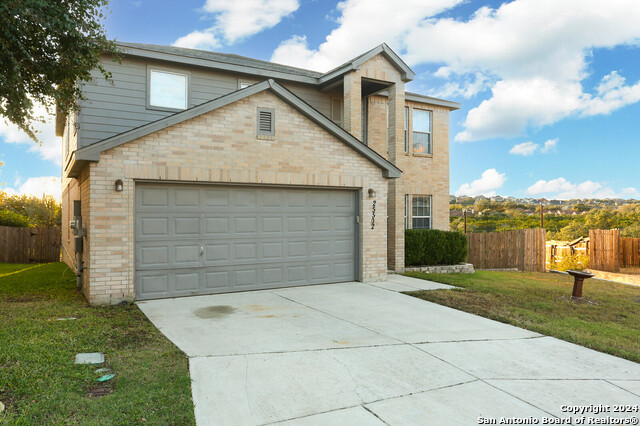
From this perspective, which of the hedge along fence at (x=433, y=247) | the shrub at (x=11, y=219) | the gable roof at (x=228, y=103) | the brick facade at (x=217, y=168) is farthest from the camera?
the shrub at (x=11, y=219)

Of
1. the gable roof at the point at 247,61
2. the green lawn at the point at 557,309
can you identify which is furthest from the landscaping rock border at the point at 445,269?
the gable roof at the point at 247,61

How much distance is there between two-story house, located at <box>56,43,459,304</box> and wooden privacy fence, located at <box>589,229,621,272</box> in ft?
37.4

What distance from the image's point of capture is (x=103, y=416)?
379cm

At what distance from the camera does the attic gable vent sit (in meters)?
10.1

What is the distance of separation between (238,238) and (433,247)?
7717 millimetres

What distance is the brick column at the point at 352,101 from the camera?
13.7m

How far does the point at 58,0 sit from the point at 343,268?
8.51m

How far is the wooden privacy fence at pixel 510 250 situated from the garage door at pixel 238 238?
9744 mm

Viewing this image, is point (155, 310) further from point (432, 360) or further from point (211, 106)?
point (432, 360)

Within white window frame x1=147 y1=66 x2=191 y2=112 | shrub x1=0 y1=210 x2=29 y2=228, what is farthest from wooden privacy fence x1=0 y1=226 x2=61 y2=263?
white window frame x1=147 y1=66 x2=191 y2=112

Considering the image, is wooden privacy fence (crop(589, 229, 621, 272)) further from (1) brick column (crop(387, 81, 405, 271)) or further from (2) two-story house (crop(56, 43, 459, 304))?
(2) two-story house (crop(56, 43, 459, 304))

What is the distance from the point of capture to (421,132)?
17.4m

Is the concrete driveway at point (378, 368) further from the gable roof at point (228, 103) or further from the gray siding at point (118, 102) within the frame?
the gray siding at point (118, 102)

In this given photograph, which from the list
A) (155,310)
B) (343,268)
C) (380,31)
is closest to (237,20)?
(380,31)
